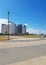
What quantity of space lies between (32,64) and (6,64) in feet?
4.29

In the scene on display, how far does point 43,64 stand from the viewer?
8.28 metres

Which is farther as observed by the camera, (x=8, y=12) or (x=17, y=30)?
(x=17, y=30)

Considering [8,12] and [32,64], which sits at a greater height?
[8,12]

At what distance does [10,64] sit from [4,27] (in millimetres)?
129860

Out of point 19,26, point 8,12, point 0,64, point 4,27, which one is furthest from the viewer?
point 19,26

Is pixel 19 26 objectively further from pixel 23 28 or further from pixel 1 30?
pixel 1 30

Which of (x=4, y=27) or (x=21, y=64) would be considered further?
(x=4, y=27)

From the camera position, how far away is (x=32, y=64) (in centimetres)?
831

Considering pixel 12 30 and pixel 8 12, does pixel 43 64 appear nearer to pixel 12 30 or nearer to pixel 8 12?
pixel 8 12

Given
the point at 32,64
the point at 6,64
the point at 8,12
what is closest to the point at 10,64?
the point at 6,64

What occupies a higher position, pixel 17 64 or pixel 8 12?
pixel 8 12

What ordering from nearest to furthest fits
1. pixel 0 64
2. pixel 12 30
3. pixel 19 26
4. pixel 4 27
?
pixel 0 64 < pixel 12 30 < pixel 4 27 < pixel 19 26

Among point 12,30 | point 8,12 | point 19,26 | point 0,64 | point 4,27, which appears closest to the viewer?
point 0,64

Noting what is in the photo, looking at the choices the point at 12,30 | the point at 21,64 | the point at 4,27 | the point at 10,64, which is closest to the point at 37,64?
the point at 21,64
